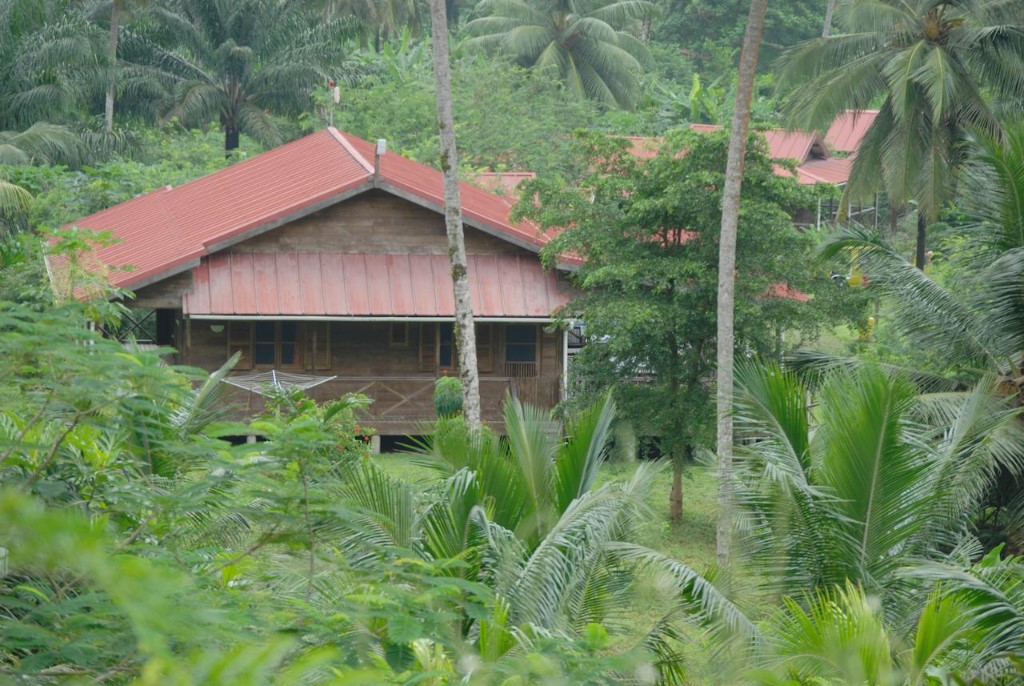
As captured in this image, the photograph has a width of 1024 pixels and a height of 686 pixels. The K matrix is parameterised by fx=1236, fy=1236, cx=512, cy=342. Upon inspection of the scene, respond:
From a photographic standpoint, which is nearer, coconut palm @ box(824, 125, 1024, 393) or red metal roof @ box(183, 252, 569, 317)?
coconut palm @ box(824, 125, 1024, 393)

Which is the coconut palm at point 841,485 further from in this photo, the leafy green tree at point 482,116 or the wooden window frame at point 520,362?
the leafy green tree at point 482,116

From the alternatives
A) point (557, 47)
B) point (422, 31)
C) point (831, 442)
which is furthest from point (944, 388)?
point (422, 31)

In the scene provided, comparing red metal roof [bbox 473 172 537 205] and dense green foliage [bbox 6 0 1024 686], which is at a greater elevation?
red metal roof [bbox 473 172 537 205]

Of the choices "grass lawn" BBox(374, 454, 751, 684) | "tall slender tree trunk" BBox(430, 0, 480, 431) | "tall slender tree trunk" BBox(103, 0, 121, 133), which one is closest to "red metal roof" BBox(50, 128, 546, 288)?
"tall slender tree trunk" BBox(430, 0, 480, 431)

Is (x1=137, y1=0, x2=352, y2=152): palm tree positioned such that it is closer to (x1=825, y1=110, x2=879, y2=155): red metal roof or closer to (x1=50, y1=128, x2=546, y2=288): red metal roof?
(x1=50, y1=128, x2=546, y2=288): red metal roof

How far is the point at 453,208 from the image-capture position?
16781mm

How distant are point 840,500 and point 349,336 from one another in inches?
602

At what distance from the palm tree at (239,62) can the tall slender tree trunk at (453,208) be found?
21503mm

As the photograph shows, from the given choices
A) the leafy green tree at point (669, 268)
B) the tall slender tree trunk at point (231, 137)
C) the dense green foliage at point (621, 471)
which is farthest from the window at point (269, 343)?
the tall slender tree trunk at point (231, 137)

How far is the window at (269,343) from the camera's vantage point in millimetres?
22734

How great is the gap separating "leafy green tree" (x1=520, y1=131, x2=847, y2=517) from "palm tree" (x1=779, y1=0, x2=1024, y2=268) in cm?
477

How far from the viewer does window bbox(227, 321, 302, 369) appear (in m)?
22.7

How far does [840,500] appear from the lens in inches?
348

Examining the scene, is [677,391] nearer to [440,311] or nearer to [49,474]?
[440,311]
